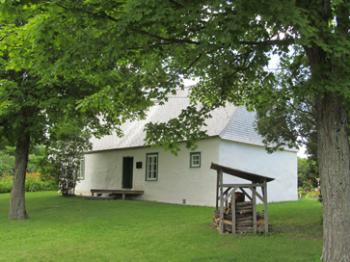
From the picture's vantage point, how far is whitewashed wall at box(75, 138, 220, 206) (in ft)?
62.7

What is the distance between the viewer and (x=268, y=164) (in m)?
21.1

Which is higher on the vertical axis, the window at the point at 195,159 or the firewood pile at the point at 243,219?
the window at the point at 195,159

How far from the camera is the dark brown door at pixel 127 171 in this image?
2417 cm

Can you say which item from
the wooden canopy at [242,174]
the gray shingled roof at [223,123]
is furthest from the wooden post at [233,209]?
the gray shingled roof at [223,123]

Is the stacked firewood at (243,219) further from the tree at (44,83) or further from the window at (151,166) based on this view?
the window at (151,166)

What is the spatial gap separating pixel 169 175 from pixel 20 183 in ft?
25.5

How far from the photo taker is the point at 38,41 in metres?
5.87

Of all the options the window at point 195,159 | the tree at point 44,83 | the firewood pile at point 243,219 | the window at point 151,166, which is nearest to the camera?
the tree at point 44,83

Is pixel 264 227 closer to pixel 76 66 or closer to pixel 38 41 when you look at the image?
pixel 76 66

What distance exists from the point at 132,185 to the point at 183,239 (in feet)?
45.7

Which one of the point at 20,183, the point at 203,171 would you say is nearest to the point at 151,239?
the point at 20,183

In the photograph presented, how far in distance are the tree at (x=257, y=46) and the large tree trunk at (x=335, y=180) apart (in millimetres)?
14

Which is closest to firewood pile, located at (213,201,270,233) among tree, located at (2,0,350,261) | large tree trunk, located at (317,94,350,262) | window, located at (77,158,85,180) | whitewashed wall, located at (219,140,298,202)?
tree, located at (2,0,350,261)

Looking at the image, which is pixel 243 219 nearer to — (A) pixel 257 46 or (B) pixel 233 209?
(B) pixel 233 209
